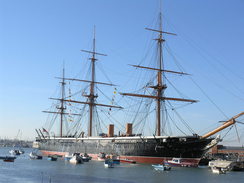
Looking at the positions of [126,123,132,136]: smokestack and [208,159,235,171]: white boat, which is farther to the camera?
[126,123,132,136]: smokestack

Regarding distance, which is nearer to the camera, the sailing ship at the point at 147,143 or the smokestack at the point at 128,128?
the sailing ship at the point at 147,143

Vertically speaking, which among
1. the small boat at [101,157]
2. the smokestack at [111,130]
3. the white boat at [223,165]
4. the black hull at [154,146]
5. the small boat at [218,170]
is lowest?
the small boat at [218,170]

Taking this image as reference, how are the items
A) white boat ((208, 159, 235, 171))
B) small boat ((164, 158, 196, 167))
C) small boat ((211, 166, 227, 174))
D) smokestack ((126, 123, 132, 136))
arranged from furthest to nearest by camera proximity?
smokestack ((126, 123, 132, 136)) → small boat ((164, 158, 196, 167)) → white boat ((208, 159, 235, 171)) → small boat ((211, 166, 227, 174))

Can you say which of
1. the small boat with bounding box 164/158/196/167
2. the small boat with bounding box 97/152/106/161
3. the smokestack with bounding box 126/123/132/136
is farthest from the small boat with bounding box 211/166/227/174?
the small boat with bounding box 97/152/106/161

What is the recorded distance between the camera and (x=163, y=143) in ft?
179

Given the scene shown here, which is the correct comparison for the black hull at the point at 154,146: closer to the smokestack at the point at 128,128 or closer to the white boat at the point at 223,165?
the white boat at the point at 223,165

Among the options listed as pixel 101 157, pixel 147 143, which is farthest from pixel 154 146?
pixel 101 157

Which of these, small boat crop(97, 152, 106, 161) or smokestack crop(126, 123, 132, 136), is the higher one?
smokestack crop(126, 123, 132, 136)

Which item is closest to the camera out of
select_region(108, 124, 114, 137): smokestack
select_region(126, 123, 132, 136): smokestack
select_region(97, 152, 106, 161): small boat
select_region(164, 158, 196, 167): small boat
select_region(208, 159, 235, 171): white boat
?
select_region(208, 159, 235, 171): white boat

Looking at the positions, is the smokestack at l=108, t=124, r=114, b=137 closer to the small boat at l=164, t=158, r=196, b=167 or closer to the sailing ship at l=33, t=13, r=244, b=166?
the sailing ship at l=33, t=13, r=244, b=166

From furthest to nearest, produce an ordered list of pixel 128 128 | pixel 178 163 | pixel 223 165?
1. pixel 128 128
2. pixel 178 163
3. pixel 223 165

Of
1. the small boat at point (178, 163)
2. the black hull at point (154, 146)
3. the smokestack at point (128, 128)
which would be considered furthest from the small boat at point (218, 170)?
the smokestack at point (128, 128)

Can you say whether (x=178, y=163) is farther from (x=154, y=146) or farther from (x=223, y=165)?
(x=223, y=165)

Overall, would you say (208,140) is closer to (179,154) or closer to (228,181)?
(179,154)
